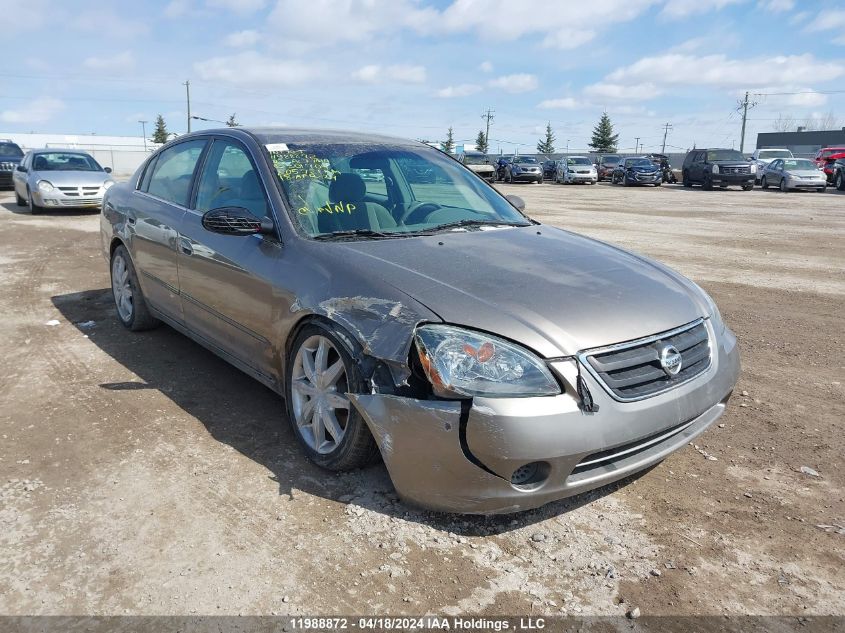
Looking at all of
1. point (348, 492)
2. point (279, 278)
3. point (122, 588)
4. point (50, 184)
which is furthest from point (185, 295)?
point (50, 184)

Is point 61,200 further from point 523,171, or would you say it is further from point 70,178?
point 523,171

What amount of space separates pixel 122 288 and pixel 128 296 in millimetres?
170

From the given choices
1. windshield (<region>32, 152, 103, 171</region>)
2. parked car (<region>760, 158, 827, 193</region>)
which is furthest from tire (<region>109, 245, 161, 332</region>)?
parked car (<region>760, 158, 827, 193</region>)

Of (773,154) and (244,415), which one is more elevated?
(773,154)

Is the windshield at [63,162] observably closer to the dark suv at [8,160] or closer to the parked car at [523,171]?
the dark suv at [8,160]

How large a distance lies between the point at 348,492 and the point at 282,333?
0.85 m

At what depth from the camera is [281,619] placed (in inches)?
89.7

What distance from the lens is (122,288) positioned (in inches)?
221

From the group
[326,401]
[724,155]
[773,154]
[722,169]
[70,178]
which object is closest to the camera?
[326,401]

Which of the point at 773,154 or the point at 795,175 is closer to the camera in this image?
the point at 795,175

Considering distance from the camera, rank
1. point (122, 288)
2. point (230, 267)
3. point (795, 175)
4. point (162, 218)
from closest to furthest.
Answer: point (230, 267)
point (162, 218)
point (122, 288)
point (795, 175)

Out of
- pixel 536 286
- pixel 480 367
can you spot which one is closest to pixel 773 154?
pixel 536 286

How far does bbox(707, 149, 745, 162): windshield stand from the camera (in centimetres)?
2983

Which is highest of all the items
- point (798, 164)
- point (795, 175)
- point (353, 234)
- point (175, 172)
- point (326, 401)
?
point (798, 164)
